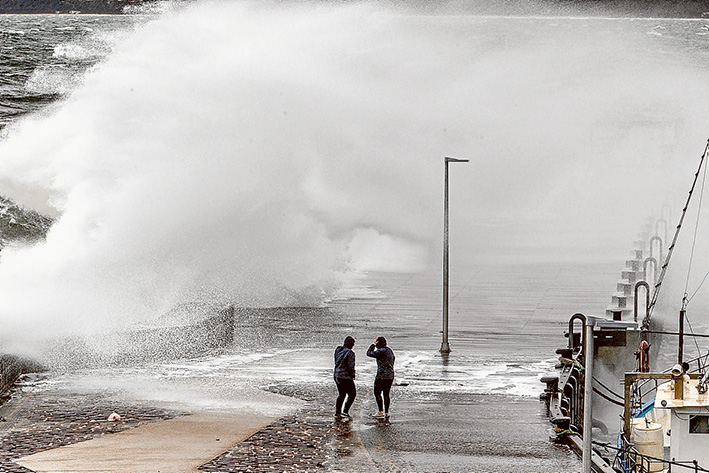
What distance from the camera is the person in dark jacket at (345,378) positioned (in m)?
17.2

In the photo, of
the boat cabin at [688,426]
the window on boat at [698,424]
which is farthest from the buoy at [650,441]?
the window on boat at [698,424]

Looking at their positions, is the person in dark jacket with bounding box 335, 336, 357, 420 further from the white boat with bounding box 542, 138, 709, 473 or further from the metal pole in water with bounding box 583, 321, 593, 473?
the metal pole in water with bounding box 583, 321, 593, 473

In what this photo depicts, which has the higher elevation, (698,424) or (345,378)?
(345,378)

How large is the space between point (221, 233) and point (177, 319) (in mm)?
7780

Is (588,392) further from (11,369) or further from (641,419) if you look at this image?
(11,369)

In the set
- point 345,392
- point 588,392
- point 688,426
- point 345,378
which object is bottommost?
point 688,426

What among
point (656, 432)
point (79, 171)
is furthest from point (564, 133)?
point (656, 432)

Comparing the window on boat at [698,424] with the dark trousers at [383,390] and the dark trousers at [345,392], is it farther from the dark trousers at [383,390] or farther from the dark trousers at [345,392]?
the dark trousers at [345,392]

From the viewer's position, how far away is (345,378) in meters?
17.2

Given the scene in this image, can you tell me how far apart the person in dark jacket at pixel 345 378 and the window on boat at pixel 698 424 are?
16.3 ft

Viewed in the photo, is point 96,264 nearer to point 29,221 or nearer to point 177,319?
point 177,319

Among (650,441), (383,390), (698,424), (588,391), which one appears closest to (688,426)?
(698,424)

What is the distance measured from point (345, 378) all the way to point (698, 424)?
5189 millimetres

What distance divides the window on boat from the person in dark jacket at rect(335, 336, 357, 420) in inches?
196
